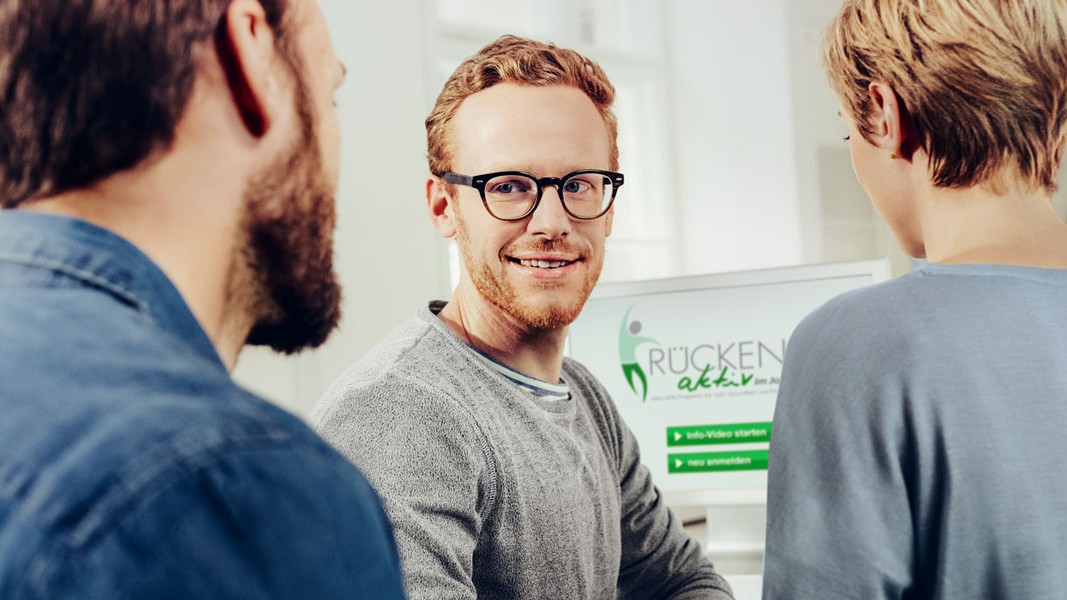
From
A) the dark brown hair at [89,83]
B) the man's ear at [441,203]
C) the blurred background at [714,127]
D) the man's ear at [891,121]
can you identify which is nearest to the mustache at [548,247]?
the man's ear at [441,203]

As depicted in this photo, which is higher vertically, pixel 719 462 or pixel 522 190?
pixel 522 190

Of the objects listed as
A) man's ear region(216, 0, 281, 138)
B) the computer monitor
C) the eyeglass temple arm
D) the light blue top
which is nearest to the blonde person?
the light blue top

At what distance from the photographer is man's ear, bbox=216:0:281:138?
48 cm

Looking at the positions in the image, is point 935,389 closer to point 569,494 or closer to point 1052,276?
point 1052,276

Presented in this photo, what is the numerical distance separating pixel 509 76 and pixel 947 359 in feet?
2.30

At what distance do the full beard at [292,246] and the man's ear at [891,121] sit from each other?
0.47 m

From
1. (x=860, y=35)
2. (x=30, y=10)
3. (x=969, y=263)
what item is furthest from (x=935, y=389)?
(x=30, y=10)

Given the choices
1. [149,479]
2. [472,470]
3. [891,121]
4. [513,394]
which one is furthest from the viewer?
[513,394]

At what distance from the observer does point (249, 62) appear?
0.48 meters

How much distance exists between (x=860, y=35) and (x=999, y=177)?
15 centimetres

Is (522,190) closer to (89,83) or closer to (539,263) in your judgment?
(539,263)

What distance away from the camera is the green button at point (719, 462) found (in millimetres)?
2076

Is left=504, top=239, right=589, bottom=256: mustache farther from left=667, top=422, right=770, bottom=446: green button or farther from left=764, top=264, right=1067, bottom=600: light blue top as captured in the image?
left=667, top=422, right=770, bottom=446: green button

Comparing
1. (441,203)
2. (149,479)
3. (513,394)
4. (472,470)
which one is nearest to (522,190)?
(441,203)
